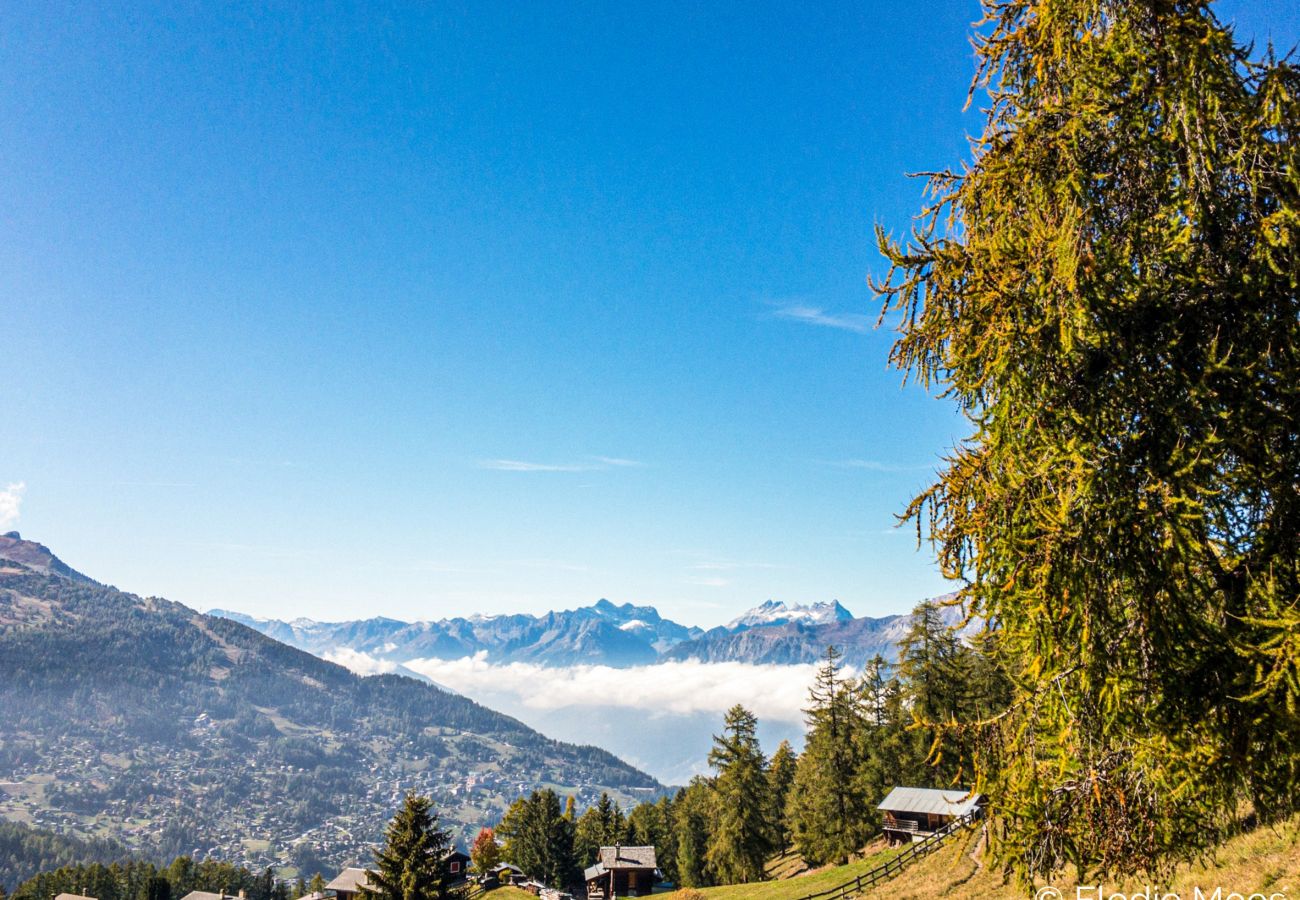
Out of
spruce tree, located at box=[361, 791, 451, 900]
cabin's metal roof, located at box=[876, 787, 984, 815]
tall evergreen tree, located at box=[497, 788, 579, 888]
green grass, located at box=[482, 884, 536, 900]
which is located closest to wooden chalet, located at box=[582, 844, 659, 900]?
tall evergreen tree, located at box=[497, 788, 579, 888]

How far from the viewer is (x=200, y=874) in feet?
430

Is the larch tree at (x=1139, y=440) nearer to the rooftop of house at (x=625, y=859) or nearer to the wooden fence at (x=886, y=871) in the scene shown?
the wooden fence at (x=886, y=871)

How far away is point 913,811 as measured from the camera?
47.3 m

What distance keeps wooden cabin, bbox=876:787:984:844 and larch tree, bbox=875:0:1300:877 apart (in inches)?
1713

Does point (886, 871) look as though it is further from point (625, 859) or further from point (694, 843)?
point (694, 843)

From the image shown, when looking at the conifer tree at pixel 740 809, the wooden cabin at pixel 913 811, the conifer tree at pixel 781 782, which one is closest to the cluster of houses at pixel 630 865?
the wooden cabin at pixel 913 811

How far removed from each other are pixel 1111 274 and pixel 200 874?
17070 cm

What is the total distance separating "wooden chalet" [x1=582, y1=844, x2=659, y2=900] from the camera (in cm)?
6750

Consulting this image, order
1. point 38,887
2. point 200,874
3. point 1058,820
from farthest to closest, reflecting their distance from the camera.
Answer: point 200,874
point 38,887
point 1058,820

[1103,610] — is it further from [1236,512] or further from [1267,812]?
[1267,812]

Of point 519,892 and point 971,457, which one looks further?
point 519,892

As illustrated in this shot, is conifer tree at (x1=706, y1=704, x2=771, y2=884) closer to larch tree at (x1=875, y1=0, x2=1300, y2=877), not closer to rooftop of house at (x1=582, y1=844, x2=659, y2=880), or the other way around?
rooftop of house at (x1=582, y1=844, x2=659, y2=880)

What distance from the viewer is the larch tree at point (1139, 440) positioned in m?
7.05

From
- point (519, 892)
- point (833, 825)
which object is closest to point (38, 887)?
point (519, 892)
